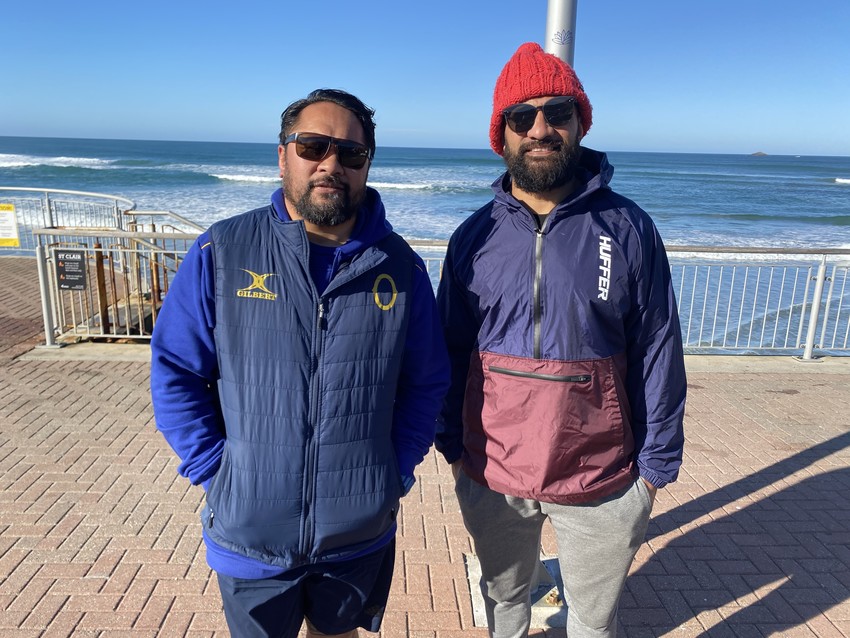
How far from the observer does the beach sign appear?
725 cm

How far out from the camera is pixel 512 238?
6.63ft

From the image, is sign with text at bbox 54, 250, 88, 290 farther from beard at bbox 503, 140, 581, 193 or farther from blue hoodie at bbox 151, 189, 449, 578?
beard at bbox 503, 140, 581, 193

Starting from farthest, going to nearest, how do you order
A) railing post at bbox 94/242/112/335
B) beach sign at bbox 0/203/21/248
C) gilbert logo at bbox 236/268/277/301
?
1. beach sign at bbox 0/203/21/248
2. railing post at bbox 94/242/112/335
3. gilbert logo at bbox 236/268/277/301

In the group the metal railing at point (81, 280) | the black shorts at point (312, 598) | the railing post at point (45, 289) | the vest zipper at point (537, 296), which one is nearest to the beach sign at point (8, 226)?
the metal railing at point (81, 280)

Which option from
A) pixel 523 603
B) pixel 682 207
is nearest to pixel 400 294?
pixel 523 603

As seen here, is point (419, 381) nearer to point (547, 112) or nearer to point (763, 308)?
point (547, 112)

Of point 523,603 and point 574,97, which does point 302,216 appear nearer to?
point 574,97

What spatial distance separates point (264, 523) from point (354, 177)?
98 cm

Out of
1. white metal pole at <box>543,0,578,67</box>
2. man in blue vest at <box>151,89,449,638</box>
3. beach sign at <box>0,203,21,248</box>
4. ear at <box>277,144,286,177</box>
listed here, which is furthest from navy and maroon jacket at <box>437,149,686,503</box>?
beach sign at <box>0,203,21,248</box>

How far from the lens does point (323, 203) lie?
1718mm

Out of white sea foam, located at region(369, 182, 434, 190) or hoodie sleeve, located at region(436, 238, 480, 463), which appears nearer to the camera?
hoodie sleeve, located at region(436, 238, 480, 463)

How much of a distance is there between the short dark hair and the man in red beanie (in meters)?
0.50

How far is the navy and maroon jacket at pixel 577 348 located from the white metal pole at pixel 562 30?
99 centimetres

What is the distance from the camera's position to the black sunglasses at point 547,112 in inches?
77.6
